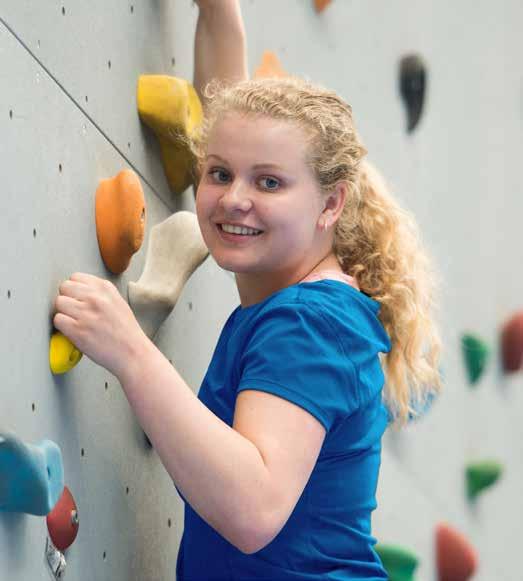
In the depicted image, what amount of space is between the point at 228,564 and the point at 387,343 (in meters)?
0.24

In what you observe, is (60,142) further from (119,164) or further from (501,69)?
(501,69)

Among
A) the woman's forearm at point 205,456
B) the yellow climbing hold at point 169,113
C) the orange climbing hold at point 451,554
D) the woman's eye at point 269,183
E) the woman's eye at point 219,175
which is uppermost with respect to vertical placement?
the yellow climbing hold at point 169,113

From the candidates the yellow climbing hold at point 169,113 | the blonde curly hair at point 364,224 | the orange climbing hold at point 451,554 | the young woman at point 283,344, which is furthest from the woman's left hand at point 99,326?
the orange climbing hold at point 451,554

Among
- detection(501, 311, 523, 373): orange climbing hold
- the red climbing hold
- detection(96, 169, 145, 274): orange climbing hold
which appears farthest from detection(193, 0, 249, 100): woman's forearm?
detection(501, 311, 523, 373): orange climbing hold

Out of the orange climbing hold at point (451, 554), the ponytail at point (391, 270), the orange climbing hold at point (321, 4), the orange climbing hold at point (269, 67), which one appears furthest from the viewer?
the orange climbing hold at point (451, 554)

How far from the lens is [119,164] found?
1.12m

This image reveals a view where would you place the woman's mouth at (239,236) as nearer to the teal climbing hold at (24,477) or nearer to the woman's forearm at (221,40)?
the teal climbing hold at (24,477)

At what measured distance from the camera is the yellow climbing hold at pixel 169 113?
122 cm

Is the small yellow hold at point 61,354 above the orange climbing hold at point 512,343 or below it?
above

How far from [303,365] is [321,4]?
1034 mm

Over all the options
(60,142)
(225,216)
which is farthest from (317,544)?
(60,142)

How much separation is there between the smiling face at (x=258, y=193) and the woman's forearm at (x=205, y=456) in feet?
0.58

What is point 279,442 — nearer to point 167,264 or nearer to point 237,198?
point 237,198

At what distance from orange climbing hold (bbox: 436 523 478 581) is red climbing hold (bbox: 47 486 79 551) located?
1.16 m
